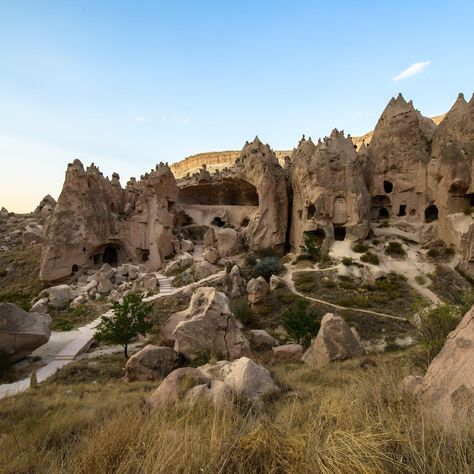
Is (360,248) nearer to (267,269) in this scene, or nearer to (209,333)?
(267,269)

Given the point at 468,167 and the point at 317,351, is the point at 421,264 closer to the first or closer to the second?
the point at 468,167

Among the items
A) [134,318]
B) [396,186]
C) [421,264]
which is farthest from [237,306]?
[396,186]

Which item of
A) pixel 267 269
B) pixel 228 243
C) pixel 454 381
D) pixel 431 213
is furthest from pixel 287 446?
pixel 431 213

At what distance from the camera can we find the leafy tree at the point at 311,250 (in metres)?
24.7

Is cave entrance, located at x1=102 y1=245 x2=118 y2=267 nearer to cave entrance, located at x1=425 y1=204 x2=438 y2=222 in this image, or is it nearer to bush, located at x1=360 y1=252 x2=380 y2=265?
bush, located at x1=360 y1=252 x2=380 y2=265

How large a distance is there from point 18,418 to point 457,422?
5.25 meters

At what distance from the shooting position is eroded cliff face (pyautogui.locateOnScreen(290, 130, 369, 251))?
25.4 metres

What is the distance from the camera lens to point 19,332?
44.1 ft

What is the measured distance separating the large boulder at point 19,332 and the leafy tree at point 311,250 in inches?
666

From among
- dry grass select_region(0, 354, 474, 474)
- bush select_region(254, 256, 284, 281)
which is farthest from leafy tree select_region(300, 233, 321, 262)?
dry grass select_region(0, 354, 474, 474)

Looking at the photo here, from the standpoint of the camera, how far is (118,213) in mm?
31797

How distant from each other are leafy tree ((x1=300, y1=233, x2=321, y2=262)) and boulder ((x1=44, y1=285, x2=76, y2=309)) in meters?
16.0

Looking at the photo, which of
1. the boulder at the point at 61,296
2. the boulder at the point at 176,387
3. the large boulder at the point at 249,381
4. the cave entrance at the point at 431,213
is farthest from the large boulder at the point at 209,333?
the cave entrance at the point at 431,213

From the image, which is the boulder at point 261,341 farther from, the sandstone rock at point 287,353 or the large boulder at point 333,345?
the large boulder at point 333,345
